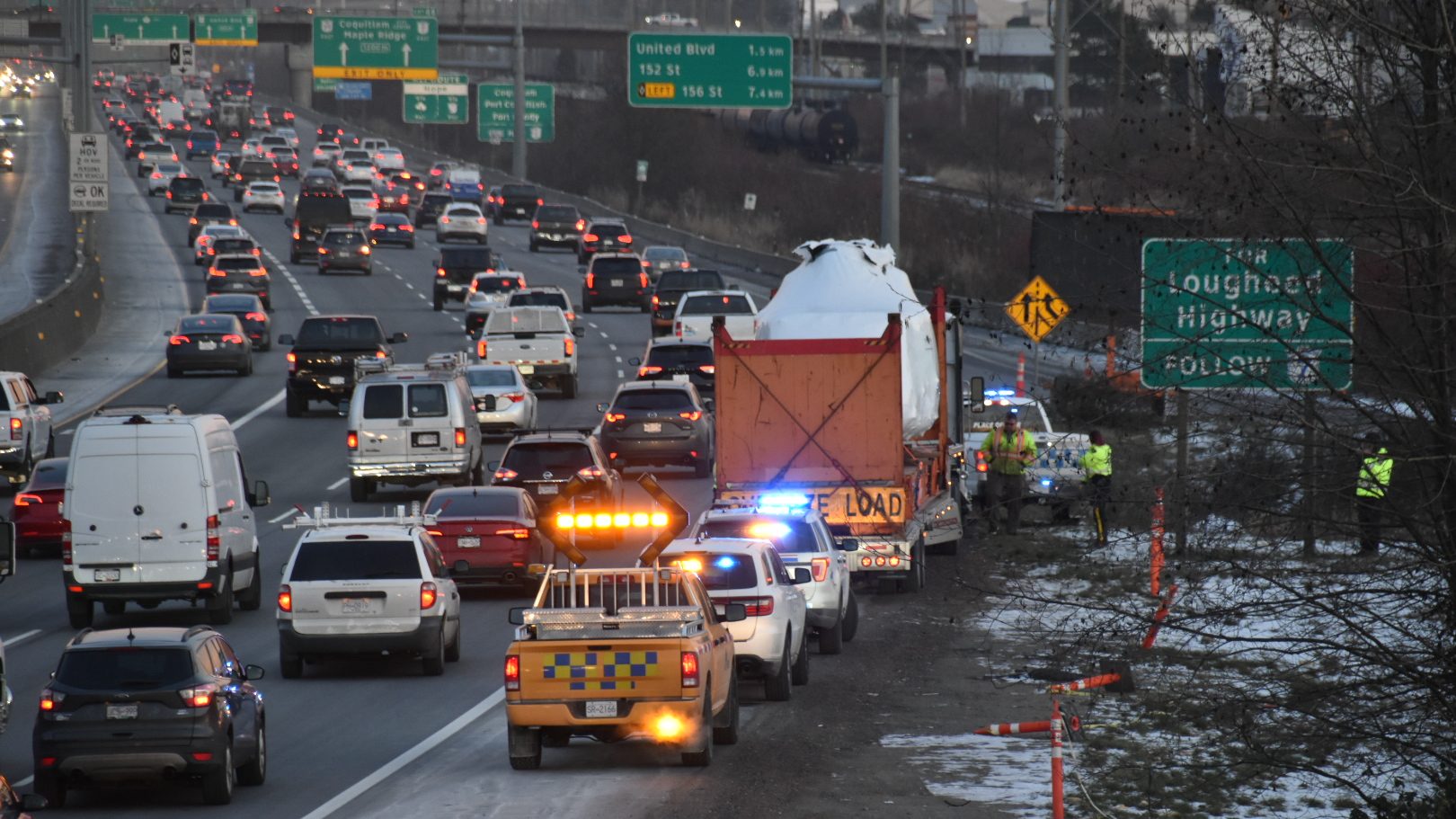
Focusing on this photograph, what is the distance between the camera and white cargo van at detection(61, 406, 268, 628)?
24.7m

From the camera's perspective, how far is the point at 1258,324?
37.9 ft

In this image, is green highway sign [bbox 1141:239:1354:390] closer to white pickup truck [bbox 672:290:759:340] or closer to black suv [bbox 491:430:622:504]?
black suv [bbox 491:430:622:504]

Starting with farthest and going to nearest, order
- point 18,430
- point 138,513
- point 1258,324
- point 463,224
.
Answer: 1. point 463,224
2. point 18,430
3. point 138,513
4. point 1258,324

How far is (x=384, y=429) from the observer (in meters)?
36.6

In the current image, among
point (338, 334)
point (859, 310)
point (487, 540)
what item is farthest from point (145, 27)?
point (487, 540)

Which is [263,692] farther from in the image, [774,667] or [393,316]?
[393,316]

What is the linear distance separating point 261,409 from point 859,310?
22325mm

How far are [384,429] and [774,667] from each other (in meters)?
17.9

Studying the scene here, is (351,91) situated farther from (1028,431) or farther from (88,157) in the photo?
(1028,431)

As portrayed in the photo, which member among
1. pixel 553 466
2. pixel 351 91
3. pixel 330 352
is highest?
pixel 351 91

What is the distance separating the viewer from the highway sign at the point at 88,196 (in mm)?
54000

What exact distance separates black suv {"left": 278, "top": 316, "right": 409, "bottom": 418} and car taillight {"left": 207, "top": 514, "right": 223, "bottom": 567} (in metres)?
21.1

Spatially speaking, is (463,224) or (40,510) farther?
(463,224)

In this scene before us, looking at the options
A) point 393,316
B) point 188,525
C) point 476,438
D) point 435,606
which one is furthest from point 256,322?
point 435,606
